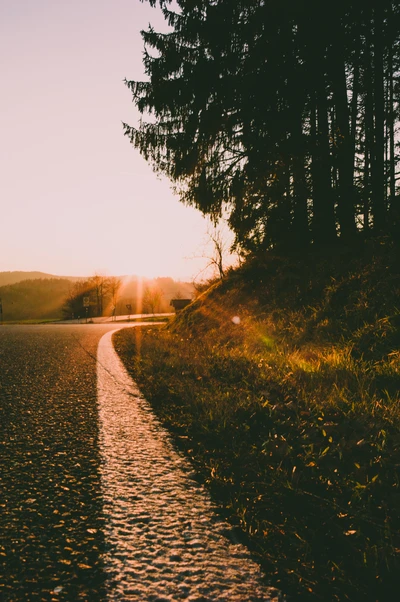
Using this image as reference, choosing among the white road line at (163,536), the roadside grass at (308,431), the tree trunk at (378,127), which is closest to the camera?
the white road line at (163,536)

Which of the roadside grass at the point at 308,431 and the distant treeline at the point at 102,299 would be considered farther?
the distant treeline at the point at 102,299

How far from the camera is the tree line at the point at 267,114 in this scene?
10781mm

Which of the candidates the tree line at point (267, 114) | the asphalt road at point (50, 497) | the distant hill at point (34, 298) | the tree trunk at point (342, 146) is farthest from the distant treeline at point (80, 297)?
the asphalt road at point (50, 497)

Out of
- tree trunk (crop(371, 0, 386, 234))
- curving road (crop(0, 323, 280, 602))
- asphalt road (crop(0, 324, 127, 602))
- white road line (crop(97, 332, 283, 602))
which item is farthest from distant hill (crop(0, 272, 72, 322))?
white road line (crop(97, 332, 283, 602))

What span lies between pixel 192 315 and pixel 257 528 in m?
10.3

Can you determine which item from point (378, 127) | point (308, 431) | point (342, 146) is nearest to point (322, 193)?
point (342, 146)

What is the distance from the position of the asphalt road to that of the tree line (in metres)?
8.30

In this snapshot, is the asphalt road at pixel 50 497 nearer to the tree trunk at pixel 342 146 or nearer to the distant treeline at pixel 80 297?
the tree trunk at pixel 342 146

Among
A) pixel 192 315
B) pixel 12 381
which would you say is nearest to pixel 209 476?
pixel 12 381

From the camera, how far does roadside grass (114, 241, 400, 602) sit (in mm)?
1582

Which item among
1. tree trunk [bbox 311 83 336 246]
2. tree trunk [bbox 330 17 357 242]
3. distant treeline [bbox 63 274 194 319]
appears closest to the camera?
tree trunk [bbox 330 17 357 242]

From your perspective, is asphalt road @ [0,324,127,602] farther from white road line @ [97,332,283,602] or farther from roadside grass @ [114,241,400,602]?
roadside grass @ [114,241,400,602]

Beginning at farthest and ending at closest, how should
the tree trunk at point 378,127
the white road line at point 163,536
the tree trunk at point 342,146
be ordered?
the tree trunk at point 342,146 < the tree trunk at point 378,127 < the white road line at point 163,536

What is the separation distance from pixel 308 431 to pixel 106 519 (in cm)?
165
